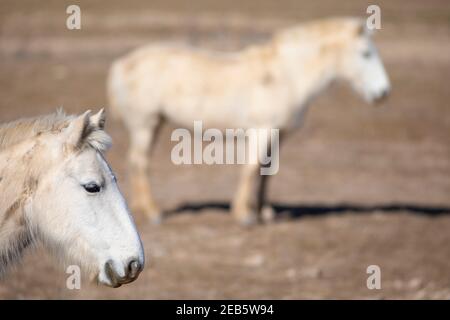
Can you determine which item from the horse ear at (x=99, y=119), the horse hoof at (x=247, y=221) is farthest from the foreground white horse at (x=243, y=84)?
the horse ear at (x=99, y=119)

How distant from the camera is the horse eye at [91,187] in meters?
3.50

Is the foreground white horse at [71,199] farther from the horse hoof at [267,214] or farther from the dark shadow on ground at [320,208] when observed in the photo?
the dark shadow on ground at [320,208]

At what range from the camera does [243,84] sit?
28.9ft

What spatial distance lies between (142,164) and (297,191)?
2627 millimetres

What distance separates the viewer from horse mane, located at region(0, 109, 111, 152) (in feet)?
11.7

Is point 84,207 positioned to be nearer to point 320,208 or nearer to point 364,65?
point 364,65

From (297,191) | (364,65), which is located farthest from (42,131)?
(297,191)

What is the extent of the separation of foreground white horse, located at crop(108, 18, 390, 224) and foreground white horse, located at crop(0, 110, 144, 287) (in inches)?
203

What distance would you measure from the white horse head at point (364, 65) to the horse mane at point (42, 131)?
5.85 meters

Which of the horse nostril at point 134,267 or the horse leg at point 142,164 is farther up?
the horse leg at point 142,164

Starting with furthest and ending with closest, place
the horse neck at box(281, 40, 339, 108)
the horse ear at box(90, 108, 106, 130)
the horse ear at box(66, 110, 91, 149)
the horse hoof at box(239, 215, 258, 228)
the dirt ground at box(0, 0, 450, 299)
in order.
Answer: the horse neck at box(281, 40, 339, 108)
the horse hoof at box(239, 215, 258, 228)
the dirt ground at box(0, 0, 450, 299)
the horse ear at box(90, 108, 106, 130)
the horse ear at box(66, 110, 91, 149)

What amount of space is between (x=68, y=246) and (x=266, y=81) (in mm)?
5548

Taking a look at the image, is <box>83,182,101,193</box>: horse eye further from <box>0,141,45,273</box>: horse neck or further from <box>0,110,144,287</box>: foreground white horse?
<box>0,141,45,273</box>: horse neck

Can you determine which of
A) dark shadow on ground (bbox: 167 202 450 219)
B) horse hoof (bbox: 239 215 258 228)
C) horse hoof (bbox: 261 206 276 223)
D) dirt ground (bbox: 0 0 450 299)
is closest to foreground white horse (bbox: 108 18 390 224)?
horse hoof (bbox: 239 215 258 228)
